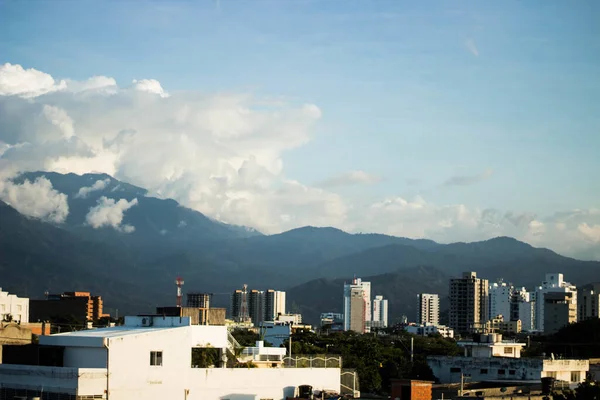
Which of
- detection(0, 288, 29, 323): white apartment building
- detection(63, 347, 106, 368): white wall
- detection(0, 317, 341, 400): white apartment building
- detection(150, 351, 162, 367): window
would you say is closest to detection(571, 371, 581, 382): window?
detection(0, 317, 341, 400): white apartment building

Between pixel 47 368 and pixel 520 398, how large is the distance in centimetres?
1676

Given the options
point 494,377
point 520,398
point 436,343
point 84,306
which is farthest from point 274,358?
point 84,306

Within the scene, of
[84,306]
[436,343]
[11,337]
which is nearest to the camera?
[11,337]

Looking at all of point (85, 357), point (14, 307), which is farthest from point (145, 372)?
point (14, 307)

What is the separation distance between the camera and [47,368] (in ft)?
116

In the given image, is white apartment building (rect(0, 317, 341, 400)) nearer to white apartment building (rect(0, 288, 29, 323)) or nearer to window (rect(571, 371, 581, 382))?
window (rect(571, 371, 581, 382))

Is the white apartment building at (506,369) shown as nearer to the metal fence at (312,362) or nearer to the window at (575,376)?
the window at (575,376)

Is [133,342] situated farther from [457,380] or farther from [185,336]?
[457,380]

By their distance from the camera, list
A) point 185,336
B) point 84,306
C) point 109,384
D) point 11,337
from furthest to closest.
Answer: point 84,306 → point 11,337 → point 185,336 → point 109,384

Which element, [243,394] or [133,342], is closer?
[133,342]

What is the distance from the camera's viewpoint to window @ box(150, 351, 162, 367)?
36.8 m

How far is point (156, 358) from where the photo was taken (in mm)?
36938

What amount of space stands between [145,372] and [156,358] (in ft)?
2.34

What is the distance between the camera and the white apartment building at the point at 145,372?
1379 inches
